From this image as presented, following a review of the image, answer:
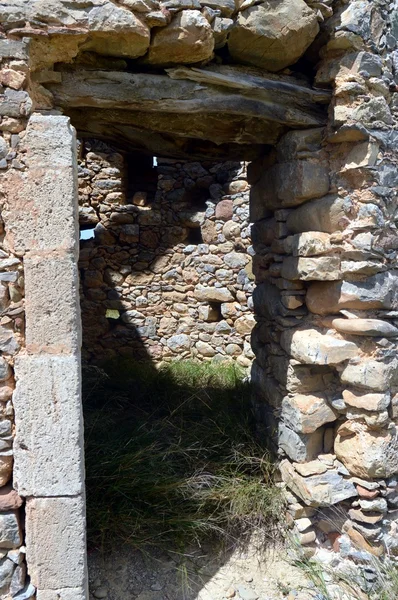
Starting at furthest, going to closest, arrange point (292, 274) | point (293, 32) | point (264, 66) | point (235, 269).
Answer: point (235, 269)
point (292, 274)
point (264, 66)
point (293, 32)

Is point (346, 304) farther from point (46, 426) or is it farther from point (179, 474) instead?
point (46, 426)

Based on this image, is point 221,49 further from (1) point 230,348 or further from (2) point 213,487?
(1) point 230,348

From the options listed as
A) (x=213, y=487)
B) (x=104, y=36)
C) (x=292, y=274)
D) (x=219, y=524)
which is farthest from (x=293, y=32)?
(x=219, y=524)

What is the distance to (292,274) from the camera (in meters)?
3.13

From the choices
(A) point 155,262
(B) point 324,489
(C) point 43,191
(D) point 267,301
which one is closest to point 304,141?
(D) point 267,301

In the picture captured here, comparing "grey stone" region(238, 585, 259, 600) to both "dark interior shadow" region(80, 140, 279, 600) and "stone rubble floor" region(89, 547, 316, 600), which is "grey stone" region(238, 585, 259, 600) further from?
"dark interior shadow" region(80, 140, 279, 600)

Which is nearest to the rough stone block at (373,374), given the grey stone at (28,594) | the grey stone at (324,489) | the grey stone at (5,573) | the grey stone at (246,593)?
the grey stone at (324,489)

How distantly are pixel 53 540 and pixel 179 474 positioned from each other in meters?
1.27

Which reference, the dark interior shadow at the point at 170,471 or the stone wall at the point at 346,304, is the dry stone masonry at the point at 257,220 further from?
the dark interior shadow at the point at 170,471

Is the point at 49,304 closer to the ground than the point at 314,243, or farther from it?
closer to the ground

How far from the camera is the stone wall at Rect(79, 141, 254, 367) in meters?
6.90

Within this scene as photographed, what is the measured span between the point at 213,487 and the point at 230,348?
3621mm

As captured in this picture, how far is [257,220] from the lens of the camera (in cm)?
384

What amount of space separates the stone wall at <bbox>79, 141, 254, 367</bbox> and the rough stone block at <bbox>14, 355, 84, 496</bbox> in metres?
4.67
